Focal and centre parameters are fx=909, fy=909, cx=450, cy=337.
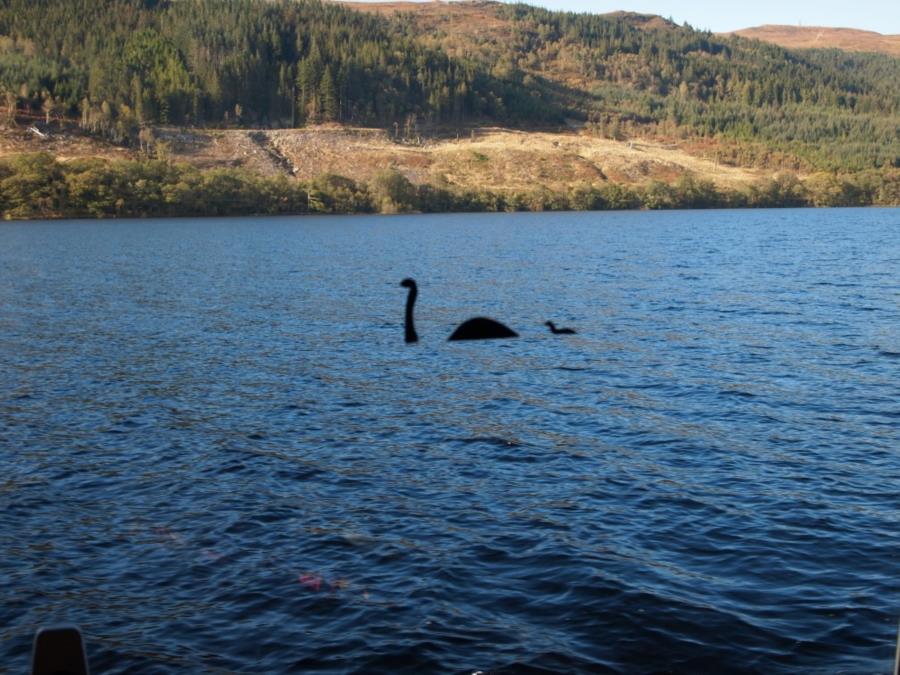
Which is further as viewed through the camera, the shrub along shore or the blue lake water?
the shrub along shore

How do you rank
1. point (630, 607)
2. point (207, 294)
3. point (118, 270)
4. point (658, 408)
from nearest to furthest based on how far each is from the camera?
point (630, 607)
point (658, 408)
point (207, 294)
point (118, 270)

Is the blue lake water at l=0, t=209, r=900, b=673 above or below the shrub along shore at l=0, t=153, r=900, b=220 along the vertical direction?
below

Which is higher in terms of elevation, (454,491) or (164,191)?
(164,191)

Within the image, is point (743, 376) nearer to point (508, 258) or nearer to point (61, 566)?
point (61, 566)

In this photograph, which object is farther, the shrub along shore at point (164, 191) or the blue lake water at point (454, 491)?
the shrub along shore at point (164, 191)

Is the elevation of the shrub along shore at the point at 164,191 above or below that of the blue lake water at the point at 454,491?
above

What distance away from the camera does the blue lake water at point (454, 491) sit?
14547 millimetres

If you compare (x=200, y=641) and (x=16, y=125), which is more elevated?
(x=16, y=125)

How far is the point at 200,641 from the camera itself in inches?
565

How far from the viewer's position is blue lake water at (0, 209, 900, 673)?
1455cm

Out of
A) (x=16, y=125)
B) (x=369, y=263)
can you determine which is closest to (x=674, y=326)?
(x=369, y=263)

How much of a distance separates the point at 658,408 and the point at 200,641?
1842 cm

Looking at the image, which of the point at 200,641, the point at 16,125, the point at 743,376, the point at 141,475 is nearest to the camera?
the point at 200,641

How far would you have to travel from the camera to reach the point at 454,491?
69.6 feet
